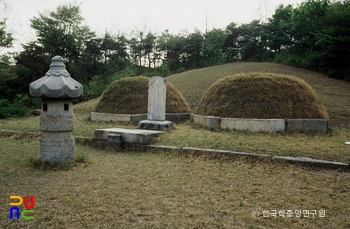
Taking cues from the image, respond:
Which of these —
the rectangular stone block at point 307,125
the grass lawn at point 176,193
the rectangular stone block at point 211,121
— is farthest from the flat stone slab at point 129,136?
the rectangular stone block at point 307,125

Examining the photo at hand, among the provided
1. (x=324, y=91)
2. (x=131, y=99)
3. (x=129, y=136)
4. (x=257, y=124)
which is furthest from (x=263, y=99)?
(x=324, y=91)

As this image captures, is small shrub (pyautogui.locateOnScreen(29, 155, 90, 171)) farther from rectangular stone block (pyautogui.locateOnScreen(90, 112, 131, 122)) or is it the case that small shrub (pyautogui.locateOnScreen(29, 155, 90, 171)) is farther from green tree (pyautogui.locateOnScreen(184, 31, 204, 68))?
green tree (pyautogui.locateOnScreen(184, 31, 204, 68))

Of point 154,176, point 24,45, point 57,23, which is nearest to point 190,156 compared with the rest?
point 154,176

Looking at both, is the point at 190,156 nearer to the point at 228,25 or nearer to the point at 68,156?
the point at 68,156

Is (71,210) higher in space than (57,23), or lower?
lower

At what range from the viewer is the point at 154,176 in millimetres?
4660

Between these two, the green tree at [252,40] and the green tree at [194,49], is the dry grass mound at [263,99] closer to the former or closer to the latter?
the green tree at [252,40]

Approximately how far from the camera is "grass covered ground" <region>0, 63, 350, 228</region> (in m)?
2.97

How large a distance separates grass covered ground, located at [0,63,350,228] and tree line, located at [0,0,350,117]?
44.7 feet

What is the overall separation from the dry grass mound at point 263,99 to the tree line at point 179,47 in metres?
11.9

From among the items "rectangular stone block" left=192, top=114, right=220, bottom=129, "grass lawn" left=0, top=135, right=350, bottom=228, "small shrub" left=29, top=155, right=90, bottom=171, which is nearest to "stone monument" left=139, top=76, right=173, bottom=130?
"rectangular stone block" left=192, top=114, right=220, bottom=129

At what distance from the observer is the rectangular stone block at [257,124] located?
328 inches

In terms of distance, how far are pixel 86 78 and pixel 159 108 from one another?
2047cm

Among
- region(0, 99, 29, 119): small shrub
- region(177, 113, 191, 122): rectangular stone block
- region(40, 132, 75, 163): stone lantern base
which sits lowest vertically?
region(40, 132, 75, 163): stone lantern base
